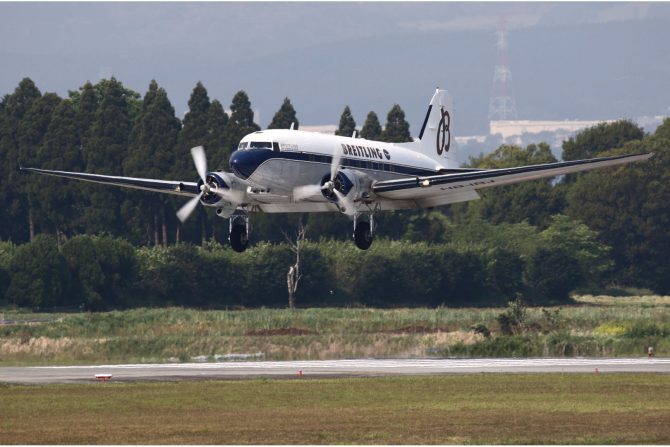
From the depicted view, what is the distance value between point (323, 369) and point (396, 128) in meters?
69.4

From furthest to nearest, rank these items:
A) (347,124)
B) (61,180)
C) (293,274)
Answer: (347,124), (61,180), (293,274)

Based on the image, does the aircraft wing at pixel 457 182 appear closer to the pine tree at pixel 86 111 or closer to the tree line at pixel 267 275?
the tree line at pixel 267 275

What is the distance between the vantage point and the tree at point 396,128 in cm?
13188

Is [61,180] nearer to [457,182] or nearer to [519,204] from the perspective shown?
[519,204]

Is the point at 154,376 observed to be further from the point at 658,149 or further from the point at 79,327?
the point at 658,149

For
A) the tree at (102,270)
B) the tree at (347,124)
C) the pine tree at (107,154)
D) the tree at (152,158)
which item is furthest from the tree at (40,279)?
the tree at (347,124)

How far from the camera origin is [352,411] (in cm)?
5088

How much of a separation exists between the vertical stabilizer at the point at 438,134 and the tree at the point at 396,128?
53381mm

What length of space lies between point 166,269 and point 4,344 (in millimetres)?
30891

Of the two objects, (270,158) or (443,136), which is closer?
(270,158)

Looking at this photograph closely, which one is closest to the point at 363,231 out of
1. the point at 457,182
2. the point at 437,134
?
the point at 457,182

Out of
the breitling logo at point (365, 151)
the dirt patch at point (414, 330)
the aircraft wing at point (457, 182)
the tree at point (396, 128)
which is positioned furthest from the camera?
the tree at point (396, 128)

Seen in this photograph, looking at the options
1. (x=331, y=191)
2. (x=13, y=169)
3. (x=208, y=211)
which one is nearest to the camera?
(x=331, y=191)

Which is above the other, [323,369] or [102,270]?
[102,270]
